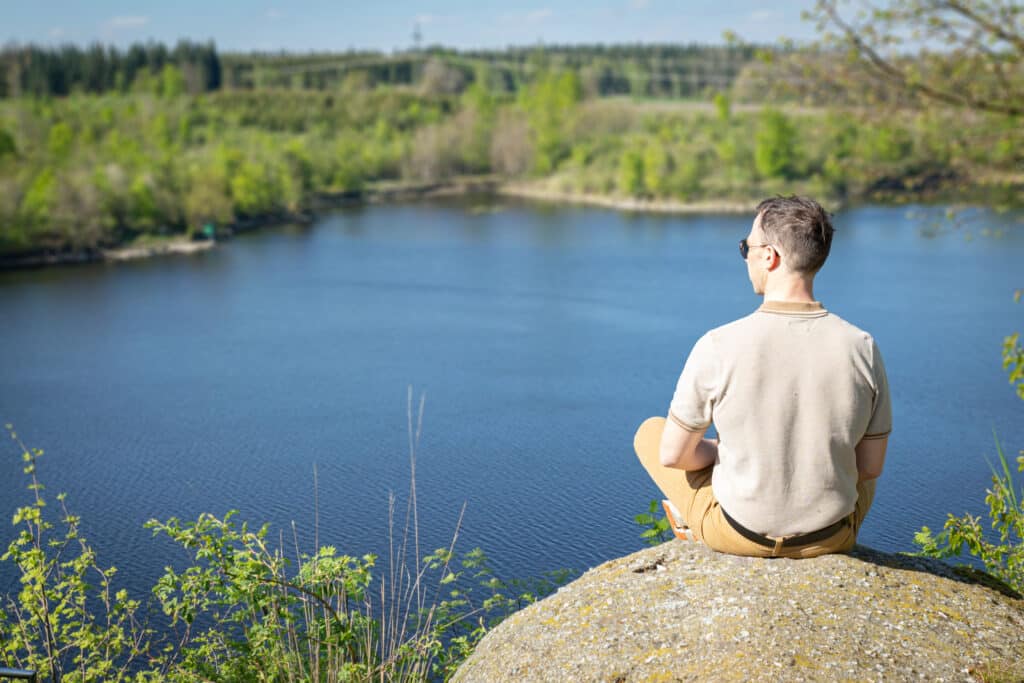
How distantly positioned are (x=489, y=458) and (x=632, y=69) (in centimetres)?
9151

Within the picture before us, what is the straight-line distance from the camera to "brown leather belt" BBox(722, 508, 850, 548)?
3016 millimetres

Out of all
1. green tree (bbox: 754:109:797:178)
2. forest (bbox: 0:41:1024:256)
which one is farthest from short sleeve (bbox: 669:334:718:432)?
green tree (bbox: 754:109:797:178)

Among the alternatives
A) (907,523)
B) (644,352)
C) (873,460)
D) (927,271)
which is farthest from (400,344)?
(873,460)

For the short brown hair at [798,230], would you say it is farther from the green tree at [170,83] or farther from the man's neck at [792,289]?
the green tree at [170,83]

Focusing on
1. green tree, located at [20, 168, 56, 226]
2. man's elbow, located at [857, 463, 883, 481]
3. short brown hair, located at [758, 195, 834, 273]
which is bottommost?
green tree, located at [20, 168, 56, 226]

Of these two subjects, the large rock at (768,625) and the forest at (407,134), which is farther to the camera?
the forest at (407,134)

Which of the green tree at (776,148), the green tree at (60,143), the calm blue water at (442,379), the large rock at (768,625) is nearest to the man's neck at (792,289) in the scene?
the large rock at (768,625)

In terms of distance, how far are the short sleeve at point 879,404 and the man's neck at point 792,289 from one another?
0.77ft

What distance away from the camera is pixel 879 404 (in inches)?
115

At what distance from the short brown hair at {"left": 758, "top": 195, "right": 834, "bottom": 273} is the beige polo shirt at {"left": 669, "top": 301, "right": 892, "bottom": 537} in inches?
5.1

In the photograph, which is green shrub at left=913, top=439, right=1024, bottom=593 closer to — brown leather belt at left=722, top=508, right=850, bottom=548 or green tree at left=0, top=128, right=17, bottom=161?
brown leather belt at left=722, top=508, right=850, bottom=548

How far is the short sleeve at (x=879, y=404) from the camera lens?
2820 millimetres

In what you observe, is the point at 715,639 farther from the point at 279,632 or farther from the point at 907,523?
the point at 907,523

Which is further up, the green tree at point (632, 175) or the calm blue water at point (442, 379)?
the green tree at point (632, 175)
